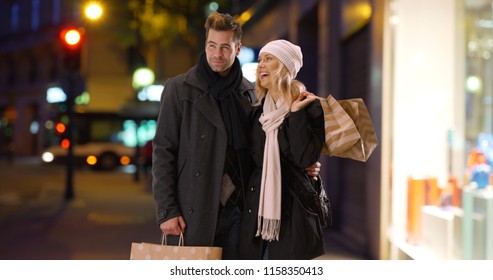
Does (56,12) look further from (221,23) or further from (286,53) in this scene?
(286,53)

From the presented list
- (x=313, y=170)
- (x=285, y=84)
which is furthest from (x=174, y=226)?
(x=285, y=84)

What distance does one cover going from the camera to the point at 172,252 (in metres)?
3.63

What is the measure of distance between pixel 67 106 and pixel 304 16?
558cm

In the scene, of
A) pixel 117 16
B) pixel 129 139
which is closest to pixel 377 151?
pixel 129 139

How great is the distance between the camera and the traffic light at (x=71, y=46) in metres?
15.9

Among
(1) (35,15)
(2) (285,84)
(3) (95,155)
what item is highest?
(1) (35,15)

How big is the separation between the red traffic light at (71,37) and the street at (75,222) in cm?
325

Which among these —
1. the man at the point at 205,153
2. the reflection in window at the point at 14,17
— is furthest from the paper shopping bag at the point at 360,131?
the reflection in window at the point at 14,17

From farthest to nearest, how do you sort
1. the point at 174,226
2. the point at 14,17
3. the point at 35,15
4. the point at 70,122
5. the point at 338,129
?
the point at 14,17
the point at 35,15
the point at 70,122
the point at 174,226
the point at 338,129

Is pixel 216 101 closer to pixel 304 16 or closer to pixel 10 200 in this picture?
pixel 304 16

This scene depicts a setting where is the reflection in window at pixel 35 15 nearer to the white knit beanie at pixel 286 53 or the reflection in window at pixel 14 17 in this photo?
the reflection in window at pixel 14 17

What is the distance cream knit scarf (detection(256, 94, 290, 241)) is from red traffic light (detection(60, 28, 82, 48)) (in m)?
13.0

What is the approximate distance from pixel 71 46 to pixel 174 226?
12841 mm
